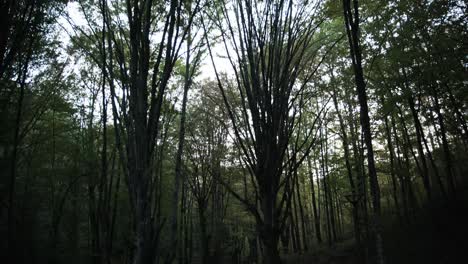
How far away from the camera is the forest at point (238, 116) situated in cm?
293

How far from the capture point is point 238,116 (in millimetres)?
3240

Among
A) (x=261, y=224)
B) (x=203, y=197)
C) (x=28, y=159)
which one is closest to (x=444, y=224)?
(x=203, y=197)

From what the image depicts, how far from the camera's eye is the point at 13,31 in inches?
267

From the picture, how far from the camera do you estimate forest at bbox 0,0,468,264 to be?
9.60 ft

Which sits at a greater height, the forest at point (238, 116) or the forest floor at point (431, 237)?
the forest at point (238, 116)

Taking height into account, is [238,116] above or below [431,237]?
above

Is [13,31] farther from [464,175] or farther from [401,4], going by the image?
[464,175]

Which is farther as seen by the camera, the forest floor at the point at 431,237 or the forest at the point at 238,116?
the forest floor at the point at 431,237

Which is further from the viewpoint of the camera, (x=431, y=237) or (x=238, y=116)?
(x=431, y=237)

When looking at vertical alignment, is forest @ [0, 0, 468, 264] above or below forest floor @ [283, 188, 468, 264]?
above

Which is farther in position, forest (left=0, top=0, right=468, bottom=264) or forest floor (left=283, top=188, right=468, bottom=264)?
forest floor (left=283, top=188, right=468, bottom=264)

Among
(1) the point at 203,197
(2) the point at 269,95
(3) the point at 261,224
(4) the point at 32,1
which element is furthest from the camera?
(1) the point at 203,197

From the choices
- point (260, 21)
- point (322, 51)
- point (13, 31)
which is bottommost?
point (260, 21)

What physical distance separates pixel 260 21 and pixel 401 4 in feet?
24.6
